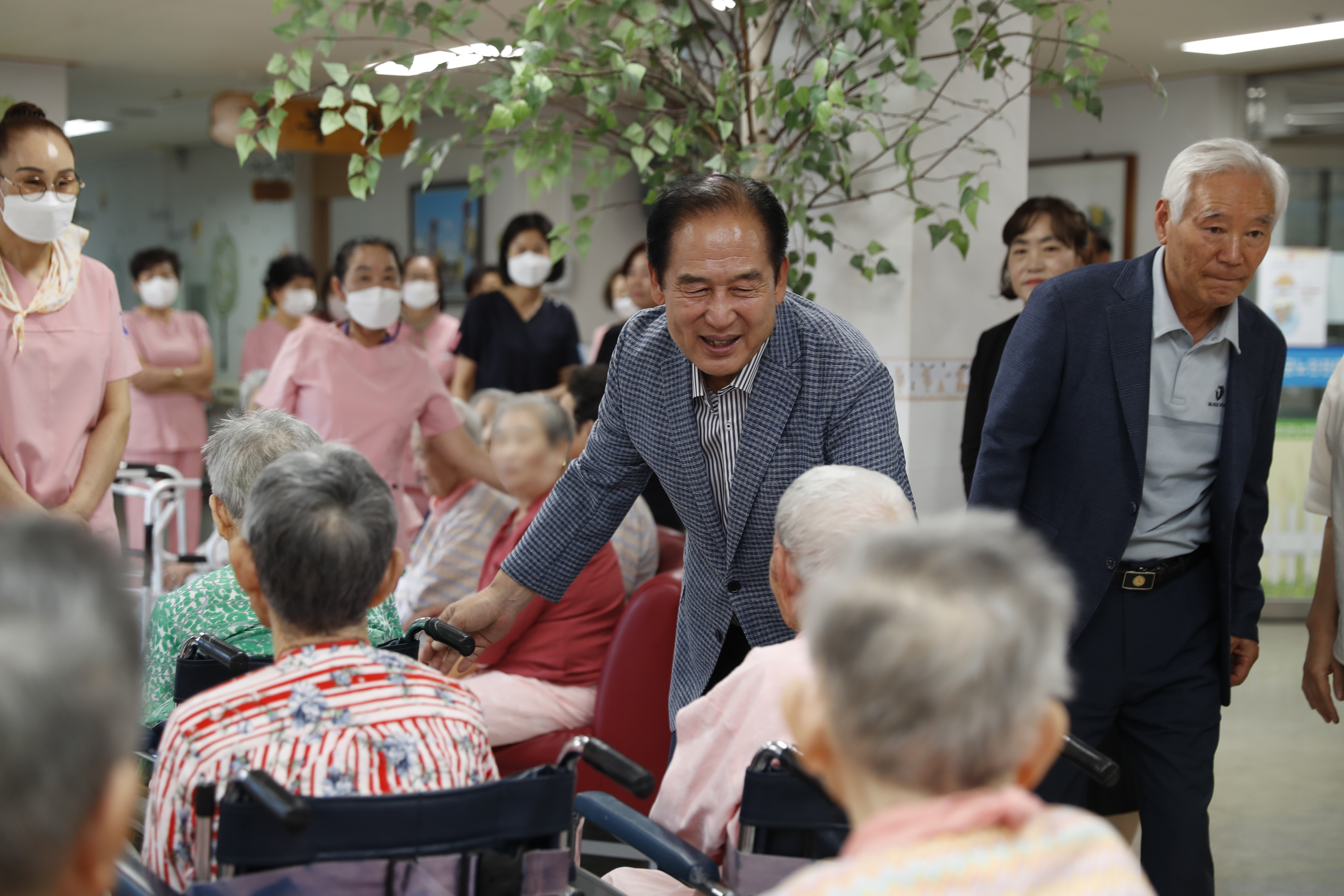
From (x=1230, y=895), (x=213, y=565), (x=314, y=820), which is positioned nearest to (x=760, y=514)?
(x=314, y=820)

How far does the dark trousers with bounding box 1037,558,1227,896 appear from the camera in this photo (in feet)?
6.66

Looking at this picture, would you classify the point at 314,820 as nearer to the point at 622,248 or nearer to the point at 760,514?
the point at 760,514

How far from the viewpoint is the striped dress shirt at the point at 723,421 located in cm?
189

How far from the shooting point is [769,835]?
1.40 m

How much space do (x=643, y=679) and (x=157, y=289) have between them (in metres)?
4.75

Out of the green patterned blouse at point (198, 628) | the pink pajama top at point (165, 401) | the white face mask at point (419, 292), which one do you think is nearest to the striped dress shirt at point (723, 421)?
the green patterned blouse at point (198, 628)

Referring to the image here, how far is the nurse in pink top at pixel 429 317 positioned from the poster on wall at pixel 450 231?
2.16 m

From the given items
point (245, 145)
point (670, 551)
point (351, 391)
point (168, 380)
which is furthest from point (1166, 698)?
point (168, 380)

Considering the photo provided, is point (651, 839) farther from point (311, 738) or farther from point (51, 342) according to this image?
point (51, 342)

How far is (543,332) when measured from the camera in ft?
15.7

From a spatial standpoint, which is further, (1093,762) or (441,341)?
(441,341)

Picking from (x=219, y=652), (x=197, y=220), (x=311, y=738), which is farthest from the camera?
(x=197, y=220)

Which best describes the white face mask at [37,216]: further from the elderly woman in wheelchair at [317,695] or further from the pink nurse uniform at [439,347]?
the pink nurse uniform at [439,347]

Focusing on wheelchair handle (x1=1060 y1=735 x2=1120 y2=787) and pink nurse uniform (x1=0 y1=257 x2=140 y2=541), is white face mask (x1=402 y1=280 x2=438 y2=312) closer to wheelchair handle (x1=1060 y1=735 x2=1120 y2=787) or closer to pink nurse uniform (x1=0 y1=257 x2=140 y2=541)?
pink nurse uniform (x1=0 y1=257 x2=140 y2=541)
